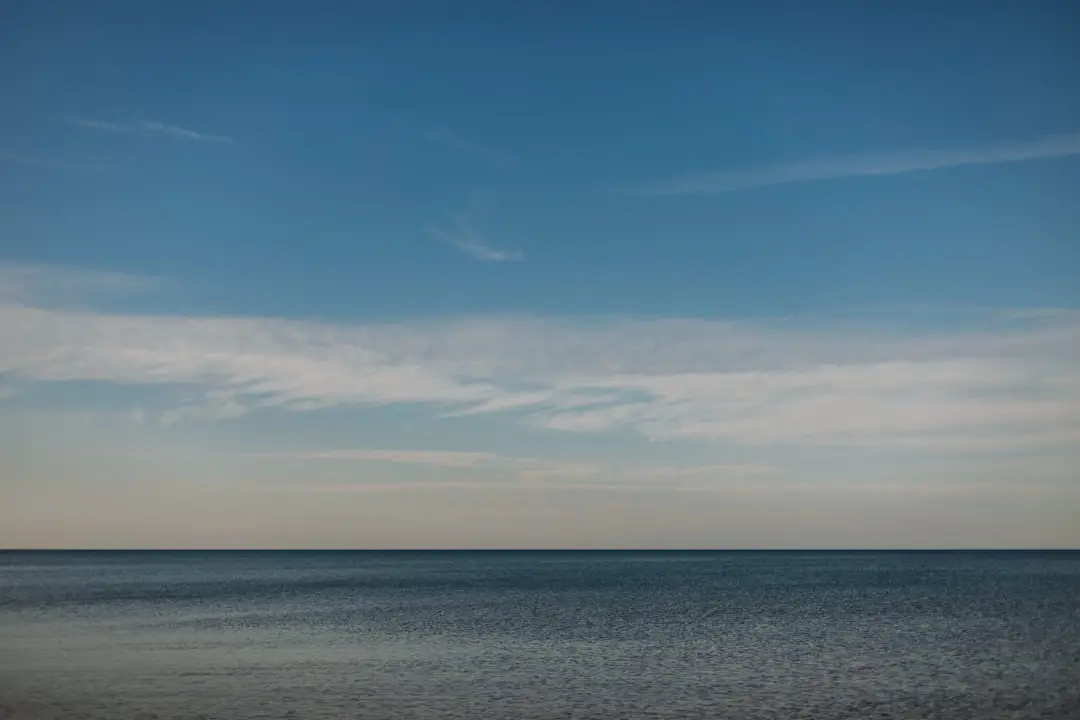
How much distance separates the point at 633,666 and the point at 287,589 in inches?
3071

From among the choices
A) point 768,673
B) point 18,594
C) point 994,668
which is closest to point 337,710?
point 768,673

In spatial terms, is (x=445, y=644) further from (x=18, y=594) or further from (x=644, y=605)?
(x=18, y=594)

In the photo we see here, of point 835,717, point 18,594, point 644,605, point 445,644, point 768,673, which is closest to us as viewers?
point 835,717

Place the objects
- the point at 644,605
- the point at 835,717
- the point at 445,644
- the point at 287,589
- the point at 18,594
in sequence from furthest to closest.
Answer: the point at 287,589 → the point at 18,594 → the point at 644,605 → the point at 445,644 → the point at 835,717

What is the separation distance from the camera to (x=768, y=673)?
138 ft

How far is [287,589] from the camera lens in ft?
375

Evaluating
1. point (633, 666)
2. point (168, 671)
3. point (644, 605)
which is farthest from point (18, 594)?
point (633, 666)

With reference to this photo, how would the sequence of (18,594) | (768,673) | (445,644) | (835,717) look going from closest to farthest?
(835,717)
(768,673)
(445,644)
(18,594)

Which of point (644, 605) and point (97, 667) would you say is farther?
point (644, 605)

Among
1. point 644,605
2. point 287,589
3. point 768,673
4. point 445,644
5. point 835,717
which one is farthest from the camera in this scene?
point 287,589

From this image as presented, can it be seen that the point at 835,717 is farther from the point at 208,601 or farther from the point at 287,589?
the point at 287,589

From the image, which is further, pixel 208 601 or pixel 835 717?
pixel 208 601

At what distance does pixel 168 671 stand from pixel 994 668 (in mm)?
34644

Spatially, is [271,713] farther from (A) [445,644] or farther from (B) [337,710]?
(A) [445,644]
